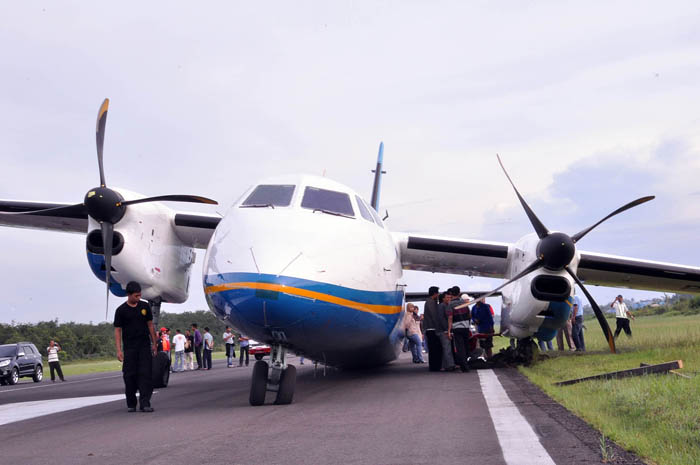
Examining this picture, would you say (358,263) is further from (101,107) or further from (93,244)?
(101,107)

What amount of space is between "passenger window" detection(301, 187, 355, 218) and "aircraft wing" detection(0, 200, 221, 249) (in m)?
4.61

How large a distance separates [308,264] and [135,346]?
8.05ft

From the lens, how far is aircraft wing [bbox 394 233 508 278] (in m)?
14.7

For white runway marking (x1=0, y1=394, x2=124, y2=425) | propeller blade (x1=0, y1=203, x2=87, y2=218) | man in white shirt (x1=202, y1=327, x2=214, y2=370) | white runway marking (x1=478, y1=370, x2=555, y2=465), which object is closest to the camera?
white runway marking (x1=478, y1=370, x2=555, y2=465)

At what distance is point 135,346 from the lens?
338 inches

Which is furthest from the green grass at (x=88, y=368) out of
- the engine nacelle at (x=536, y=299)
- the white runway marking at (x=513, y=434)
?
the white runway marking at (x=513, y=434)

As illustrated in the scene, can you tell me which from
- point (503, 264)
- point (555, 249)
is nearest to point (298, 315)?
point (555, 249)

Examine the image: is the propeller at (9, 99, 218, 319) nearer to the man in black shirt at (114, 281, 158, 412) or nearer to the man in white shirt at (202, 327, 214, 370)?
the man in black shirt at (114, 281, 158, 412)

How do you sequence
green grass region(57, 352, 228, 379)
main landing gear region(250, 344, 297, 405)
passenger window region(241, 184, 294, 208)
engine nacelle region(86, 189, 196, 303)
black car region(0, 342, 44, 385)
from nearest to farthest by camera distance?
1. main landing gear region(250, 344, 297, 405)
2. passenger window region(241, 184, 294, 208)
3. engine nacelle region(86, 189, 196, 303)
4. black car region(0, 342, 44, 385)
5. green grass region(57, 352, 228, 379)

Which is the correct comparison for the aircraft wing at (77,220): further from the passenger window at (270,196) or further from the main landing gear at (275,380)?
the main landing gear at (275,380)

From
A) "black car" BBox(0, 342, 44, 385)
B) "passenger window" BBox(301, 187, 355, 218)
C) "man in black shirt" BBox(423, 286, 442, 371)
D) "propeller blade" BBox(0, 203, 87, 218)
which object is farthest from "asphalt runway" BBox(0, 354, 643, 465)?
"black car" BBox(0, 342, 44, 385)

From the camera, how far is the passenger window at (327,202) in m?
9.58

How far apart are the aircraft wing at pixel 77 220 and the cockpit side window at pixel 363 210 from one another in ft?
13.6

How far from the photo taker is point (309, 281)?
26.4 ft
